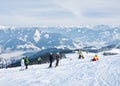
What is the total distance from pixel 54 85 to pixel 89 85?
3.14 metres

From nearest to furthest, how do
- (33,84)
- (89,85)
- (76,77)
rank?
(89,85)
(33,84)
(76,77)

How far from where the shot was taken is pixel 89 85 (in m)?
26.1

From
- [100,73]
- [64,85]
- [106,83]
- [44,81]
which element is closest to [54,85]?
[64,85]

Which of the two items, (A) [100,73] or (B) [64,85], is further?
(A) [100,73]

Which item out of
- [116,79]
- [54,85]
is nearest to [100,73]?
[116,79]

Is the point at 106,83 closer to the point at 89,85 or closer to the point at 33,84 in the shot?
the point at 89,85

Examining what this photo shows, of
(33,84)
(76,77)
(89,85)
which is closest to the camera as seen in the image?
(89,85)

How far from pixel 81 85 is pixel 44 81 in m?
4.57

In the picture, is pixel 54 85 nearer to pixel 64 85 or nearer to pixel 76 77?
pixel 64 85

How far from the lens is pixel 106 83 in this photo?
2633cm

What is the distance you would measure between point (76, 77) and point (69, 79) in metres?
1.31

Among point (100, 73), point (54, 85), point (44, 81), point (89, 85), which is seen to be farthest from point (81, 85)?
point (100, 73)

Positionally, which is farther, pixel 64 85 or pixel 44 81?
pixel 44 81

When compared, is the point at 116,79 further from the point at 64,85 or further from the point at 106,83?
the point at 64,85
